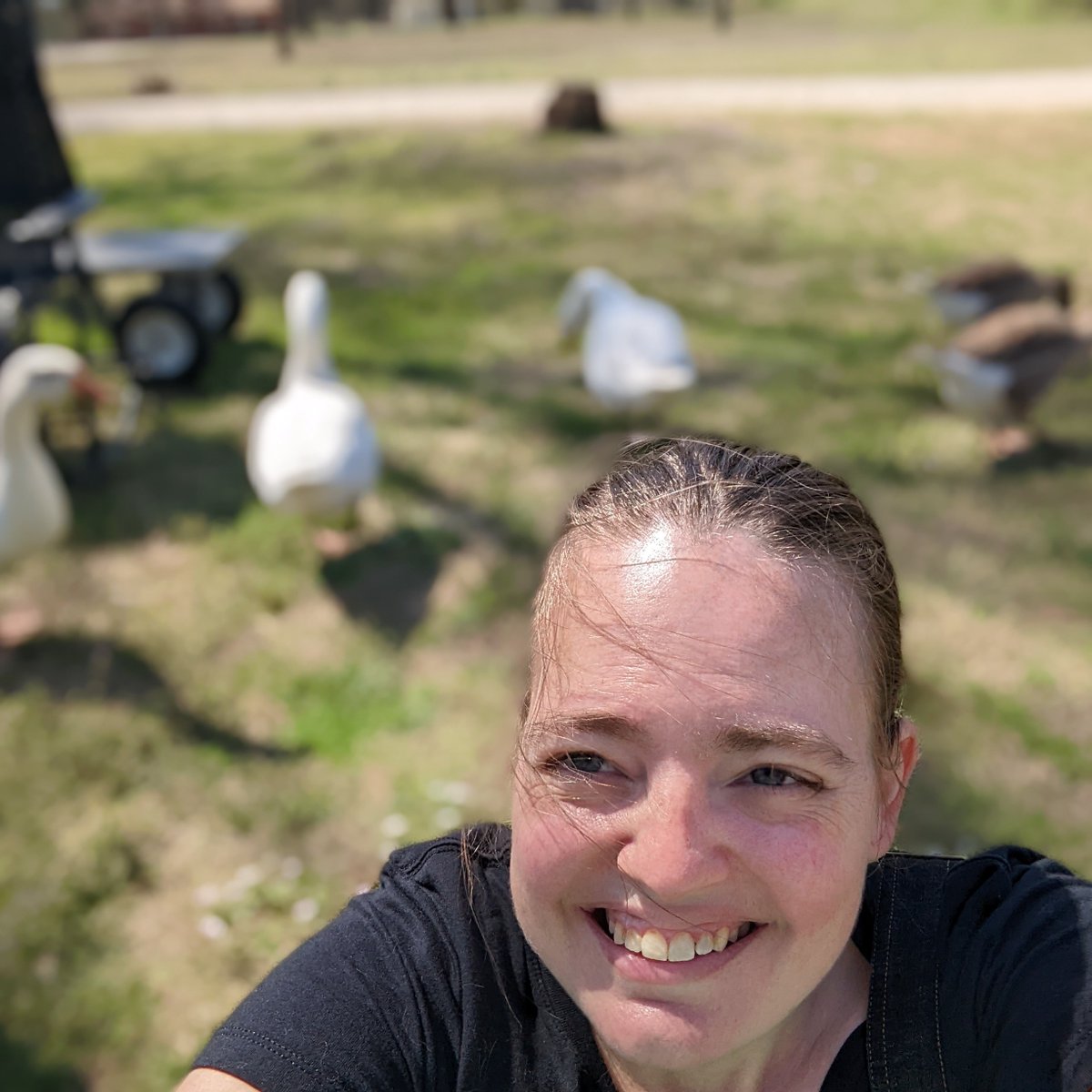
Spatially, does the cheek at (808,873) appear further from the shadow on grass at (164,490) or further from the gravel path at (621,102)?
the gravel path at (621,102)

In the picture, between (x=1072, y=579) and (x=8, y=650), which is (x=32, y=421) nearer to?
(x=8, y=650)

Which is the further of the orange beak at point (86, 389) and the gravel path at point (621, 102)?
the gravel path at point (621, 102)

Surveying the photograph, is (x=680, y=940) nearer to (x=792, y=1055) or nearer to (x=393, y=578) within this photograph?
(x=792, y=1055)

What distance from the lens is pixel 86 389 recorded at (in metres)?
4.36

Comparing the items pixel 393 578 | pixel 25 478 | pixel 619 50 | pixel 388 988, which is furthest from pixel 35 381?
pixel 619 50

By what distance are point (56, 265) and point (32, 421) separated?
70.1 inches

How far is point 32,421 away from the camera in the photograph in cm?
389

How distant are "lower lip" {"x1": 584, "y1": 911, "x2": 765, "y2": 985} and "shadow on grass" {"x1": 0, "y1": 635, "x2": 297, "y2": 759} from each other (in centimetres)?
262

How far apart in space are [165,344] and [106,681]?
2.52 m

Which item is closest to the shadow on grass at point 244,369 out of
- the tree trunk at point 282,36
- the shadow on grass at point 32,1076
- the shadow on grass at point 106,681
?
the shadow on grass at point 106,681

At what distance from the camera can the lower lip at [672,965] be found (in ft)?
2.99

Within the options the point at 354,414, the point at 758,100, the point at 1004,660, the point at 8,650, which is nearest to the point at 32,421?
the point at 8,650

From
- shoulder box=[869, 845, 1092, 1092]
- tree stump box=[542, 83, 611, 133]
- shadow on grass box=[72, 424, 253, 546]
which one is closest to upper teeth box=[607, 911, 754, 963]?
shoulder box=[869, 845, 1092, 1092]

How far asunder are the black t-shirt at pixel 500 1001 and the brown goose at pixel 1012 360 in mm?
4061
